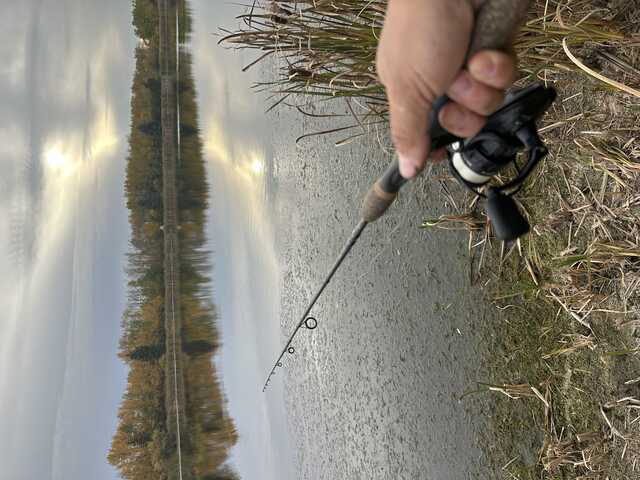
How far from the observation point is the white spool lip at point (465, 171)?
92 cm

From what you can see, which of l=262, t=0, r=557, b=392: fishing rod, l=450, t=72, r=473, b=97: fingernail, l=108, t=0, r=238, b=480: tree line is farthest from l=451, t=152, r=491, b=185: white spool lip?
l=108, t=0, r=238, b=480: tree line

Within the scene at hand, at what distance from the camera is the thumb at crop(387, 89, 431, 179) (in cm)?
72

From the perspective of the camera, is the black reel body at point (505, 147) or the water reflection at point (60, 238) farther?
the water reflection at point (60, 238)

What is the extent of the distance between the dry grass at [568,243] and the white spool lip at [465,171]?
0.46 metres

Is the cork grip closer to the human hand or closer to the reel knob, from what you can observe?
the human hand

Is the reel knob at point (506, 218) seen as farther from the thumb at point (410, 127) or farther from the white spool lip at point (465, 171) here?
the thumb at point (410, 127)

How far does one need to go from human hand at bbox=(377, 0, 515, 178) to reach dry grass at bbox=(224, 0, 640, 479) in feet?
2.03

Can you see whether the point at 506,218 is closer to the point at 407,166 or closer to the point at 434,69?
the point at 407,166

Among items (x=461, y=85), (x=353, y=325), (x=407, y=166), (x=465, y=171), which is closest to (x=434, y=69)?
(x=461, y=85)

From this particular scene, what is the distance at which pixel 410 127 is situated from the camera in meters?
0.75

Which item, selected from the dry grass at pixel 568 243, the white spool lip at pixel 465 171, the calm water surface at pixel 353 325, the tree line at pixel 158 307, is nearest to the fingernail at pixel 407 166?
the white spool lip at pixel 465 171

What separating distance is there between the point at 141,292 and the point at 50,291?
100cm

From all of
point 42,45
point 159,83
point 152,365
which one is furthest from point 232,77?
point 152,365

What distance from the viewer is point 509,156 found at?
2.85 feet
